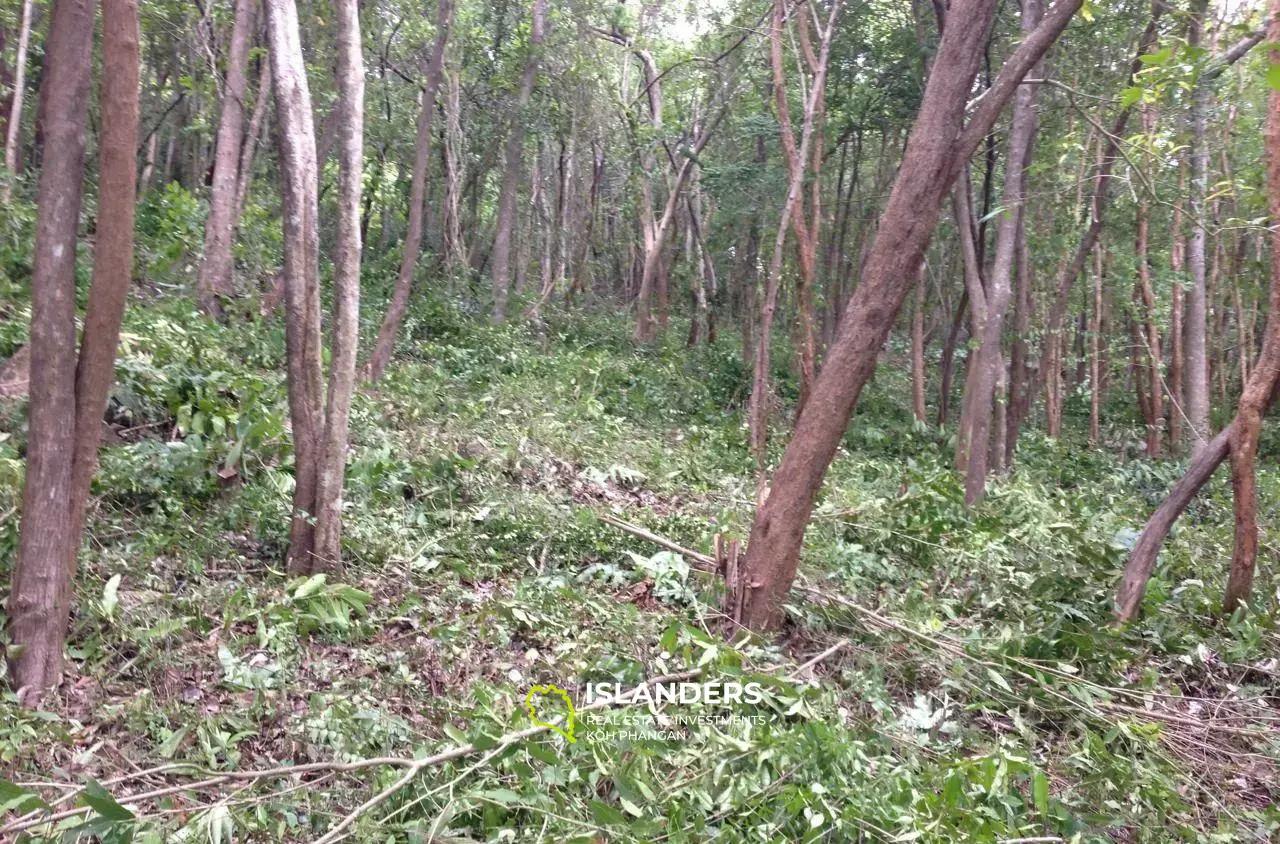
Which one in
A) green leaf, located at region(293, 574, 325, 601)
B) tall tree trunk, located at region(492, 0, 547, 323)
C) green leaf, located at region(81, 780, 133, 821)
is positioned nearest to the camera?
green leaf, located at region(81, 780, 133, 821)

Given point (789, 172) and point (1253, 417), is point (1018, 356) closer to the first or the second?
point (789, 172)

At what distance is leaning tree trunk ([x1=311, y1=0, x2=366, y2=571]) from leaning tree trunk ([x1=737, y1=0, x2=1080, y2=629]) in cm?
244

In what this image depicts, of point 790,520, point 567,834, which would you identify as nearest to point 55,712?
point 567,834

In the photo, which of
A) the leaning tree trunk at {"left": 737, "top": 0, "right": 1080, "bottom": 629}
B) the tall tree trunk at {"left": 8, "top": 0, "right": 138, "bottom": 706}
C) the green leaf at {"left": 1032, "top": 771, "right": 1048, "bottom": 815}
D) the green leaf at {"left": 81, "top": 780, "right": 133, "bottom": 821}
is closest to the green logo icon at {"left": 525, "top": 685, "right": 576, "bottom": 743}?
the leaning tree trunk at {"left": 737, "top": 0, "right": 1080, "bottom": 629}

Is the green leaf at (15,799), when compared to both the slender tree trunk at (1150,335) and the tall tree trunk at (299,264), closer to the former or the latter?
the tall tree trunk at (299,264)

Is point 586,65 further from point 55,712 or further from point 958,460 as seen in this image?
point 55,712

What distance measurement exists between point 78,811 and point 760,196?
13209 mm

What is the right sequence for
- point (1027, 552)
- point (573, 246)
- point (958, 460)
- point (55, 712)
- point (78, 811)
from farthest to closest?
point (573, 246) → point (958, 460) → point (1027, 552) → point (55, 712) → point (78, 811)

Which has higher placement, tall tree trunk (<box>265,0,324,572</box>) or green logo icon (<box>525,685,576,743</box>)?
tall tree trunk (<box>265,0,324,572</box>)

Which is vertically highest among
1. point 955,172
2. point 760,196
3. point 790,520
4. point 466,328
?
point 760,196

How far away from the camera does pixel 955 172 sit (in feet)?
15.3

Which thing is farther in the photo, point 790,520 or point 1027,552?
point 1027,552

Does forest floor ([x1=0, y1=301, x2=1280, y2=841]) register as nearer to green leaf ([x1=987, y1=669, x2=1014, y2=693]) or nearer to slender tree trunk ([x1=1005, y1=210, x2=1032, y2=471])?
green leaf ([x1=987, y1=669, x2=1014, y2=693])

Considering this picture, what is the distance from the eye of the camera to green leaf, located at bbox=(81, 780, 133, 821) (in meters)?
2.92
